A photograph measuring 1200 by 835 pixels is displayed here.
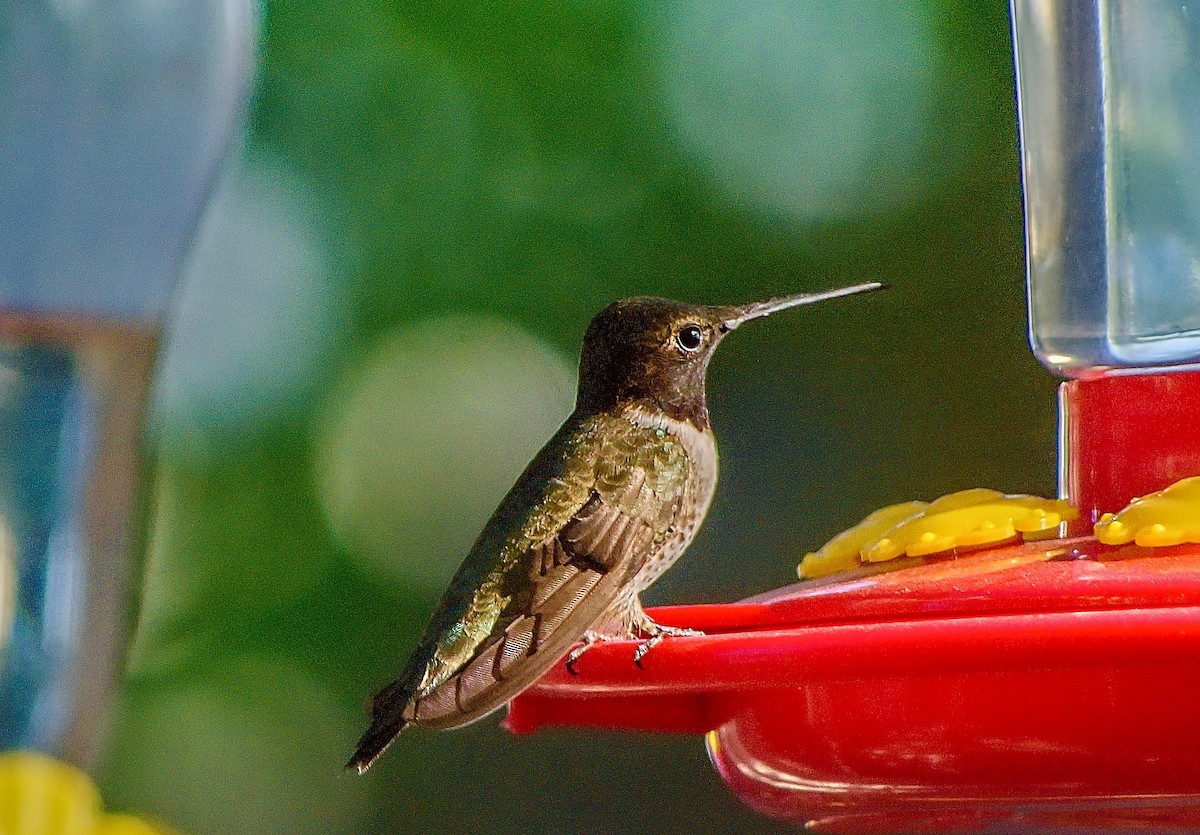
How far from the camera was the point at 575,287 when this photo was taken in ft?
20.6

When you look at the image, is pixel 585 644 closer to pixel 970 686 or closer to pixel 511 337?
pixel 970 686

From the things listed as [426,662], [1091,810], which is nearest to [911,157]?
[426,662]

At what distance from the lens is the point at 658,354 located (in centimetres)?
337

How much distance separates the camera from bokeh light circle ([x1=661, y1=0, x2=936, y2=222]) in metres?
6.53

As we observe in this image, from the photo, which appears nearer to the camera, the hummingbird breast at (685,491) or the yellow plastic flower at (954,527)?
the yellow plastic flower at (954,527)

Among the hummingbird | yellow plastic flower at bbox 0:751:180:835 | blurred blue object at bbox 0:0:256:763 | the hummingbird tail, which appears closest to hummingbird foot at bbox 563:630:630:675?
the hummingbird

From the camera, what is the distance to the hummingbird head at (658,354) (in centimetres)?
334

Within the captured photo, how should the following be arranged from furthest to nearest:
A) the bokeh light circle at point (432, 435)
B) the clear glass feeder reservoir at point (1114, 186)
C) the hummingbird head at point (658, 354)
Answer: the bokeh light circle at point (432, 435) < the hummingbird head at point (658, 354) < the clear glass feeder reservoir at point (1114, 186)

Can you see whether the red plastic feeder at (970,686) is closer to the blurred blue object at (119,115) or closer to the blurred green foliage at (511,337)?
the blurred blue object at (119,115)

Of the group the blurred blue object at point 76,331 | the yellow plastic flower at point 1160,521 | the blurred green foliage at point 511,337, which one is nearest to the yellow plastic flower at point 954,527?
the yellow plastic flower at point 1160,521

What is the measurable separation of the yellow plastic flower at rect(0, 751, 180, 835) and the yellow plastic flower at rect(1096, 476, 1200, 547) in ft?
4.19

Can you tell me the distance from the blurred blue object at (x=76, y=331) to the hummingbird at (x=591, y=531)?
1.94ft

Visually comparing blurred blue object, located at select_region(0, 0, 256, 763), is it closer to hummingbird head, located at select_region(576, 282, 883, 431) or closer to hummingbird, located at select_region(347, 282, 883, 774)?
hummingbird, located at select_region(347, 282, 883, 774)

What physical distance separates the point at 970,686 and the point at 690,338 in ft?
4.85
